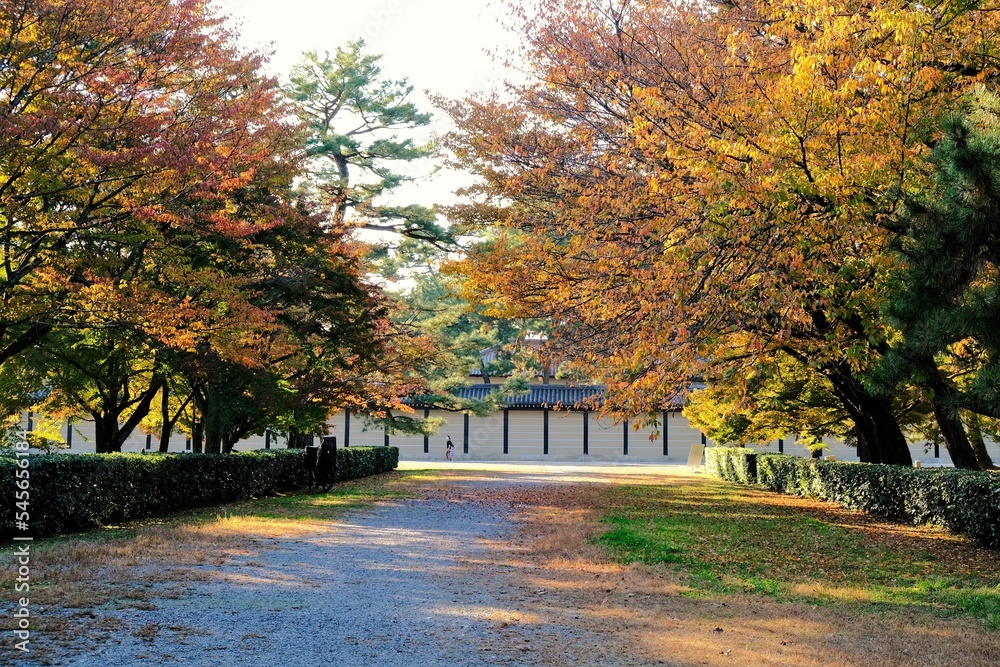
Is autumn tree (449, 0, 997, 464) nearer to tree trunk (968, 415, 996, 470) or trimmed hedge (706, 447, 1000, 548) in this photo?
trimmed hedge (706, 447, 1000, 548)

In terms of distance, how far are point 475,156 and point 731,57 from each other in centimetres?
751

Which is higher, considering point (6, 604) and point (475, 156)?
point (475, 156)

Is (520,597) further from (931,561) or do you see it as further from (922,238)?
(931,561)

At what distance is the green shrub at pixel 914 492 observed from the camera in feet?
39.1

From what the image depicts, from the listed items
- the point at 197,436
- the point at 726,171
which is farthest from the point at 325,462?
the point at 726,171

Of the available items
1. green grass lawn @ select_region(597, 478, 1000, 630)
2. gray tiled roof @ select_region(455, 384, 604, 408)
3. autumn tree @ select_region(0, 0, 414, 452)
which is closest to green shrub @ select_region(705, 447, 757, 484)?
green grass lawn @ select_region(597, 478, 1000, 630)

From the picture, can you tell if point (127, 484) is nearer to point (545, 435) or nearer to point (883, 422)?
point (883, 422)

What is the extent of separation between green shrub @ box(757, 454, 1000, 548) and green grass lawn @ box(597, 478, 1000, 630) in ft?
1.20

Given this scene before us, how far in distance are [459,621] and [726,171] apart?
5.57 m

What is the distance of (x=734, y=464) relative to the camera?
29.3 metres

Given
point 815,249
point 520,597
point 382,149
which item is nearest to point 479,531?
point 520,597

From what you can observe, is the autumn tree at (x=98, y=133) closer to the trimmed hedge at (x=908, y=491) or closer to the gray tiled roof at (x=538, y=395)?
the trimmed hedge at (x=908, y=491)

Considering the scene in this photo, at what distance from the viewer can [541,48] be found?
1391cm

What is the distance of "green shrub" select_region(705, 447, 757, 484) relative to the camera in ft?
90.2
